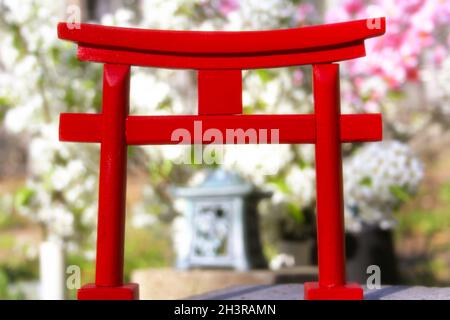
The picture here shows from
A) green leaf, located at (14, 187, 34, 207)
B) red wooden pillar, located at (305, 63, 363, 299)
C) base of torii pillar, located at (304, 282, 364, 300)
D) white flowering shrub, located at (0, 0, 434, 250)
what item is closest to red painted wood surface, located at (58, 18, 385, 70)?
red wooden pillar, located at (305, 63, 363, 299)

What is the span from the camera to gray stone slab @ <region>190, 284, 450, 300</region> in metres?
1.77

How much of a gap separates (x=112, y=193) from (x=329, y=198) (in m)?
0.60

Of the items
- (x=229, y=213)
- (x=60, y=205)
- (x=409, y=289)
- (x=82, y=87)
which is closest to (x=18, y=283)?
(x=60, y=205)

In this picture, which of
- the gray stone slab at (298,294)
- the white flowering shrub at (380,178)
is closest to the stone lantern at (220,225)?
the white flowering shrub at (380,178)

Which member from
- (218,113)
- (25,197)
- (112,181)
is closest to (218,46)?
(218,113)

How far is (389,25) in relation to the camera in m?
3.76

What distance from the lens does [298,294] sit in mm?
1937

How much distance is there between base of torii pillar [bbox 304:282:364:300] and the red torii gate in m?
0.01

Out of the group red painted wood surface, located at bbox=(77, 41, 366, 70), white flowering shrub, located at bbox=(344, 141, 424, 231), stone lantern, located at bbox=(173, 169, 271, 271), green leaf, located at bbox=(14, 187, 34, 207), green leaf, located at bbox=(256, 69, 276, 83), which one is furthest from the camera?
green leaf, located at bbox=(14, 187, 34, 207)

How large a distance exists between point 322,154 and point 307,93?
1.98 metres

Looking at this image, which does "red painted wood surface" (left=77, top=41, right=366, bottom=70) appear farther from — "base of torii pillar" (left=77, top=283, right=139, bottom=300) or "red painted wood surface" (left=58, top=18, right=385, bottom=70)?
"base of torii pillar" (left=77, top=283, right=139, bottom=300)

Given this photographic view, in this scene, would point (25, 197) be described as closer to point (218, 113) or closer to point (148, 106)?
point (148, 106)

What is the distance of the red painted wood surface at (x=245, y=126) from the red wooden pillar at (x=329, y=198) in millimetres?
31
